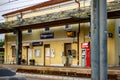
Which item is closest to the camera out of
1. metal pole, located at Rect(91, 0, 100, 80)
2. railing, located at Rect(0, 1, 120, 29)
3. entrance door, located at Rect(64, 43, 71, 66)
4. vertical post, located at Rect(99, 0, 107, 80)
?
vertical post, located at Rect(99, 0, 107, 80)

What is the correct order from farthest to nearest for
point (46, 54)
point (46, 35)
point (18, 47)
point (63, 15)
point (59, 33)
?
1. point (18, 47)
2. point (46, 54)
3. point (46, 35)
4. point (59, 33)
5. point (63, 15)

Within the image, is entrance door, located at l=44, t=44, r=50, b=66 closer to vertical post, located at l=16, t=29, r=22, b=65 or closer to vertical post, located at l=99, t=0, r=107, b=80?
vertical post, located at l=16, t=29, r=22, b=65

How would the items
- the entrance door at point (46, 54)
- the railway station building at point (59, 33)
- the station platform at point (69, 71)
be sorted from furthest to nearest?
the entrance door at point (46, 54) < the railway station building at point (59, 33) < the station platform at point (69, 71)

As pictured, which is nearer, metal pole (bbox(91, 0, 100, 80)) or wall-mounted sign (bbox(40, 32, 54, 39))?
metal pole (bbox(91, 0, 100, 80))

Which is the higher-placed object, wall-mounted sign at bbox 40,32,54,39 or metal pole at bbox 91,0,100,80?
wall-mounted sign at bbox 40,32,54,39

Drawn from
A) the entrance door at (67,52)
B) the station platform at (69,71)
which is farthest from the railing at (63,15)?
the station platform at (69,71)

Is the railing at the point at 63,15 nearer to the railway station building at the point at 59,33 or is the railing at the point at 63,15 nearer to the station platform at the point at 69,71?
the railway station building at the point at 59,33

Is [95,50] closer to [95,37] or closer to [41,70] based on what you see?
[95,37]

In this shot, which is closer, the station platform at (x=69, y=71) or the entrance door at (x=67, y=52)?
the station platform at (x=69, y=71)

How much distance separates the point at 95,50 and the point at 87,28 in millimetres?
22409

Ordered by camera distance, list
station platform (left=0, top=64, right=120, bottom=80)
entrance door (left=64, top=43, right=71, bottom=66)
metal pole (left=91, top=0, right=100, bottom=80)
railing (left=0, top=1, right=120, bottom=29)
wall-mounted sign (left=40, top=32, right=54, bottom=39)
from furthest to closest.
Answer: wall-mounted sign (left=40, top=32, right=54, bottom=39) < entrance door (left=64, top=43, right=71, bottom=66) < railing (left=0, top=1, right=120, bottom=29) < station platform (left=0, top=64, right=120, bottom=80) < metal pole (left=91, top=0, right=100, bottom=80)

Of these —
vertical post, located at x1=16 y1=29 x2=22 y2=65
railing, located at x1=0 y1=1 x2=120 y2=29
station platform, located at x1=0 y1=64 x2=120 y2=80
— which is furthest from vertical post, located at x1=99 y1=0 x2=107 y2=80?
vertical post, located at x1=16 y1=29 x2=22 y2=65

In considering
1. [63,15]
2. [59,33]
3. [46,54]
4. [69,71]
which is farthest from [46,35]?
[69,71]

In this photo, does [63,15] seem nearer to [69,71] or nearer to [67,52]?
[67,52]
